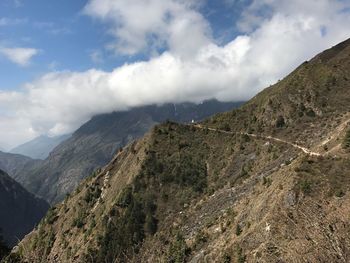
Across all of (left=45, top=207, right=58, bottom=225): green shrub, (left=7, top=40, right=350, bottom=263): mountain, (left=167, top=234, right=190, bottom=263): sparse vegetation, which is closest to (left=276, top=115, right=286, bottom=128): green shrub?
(left=7, top=40, right=350, bottom=263): mountain

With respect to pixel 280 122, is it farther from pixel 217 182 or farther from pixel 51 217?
pixel 51 217

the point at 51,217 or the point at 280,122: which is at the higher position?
the point at 280,122

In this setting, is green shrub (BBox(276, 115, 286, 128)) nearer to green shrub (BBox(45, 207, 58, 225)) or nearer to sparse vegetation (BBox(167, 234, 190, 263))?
sparse vegetation (BBox(167, 234, 190, 263))

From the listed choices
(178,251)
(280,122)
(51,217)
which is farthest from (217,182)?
(51,217)

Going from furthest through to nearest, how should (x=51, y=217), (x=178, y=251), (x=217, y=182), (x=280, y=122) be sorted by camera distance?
(x=51, y=217) < (x=280, y=122) < (x=217, y=182) < (x=178, y=251)

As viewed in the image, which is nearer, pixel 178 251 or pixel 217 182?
pixel 178 251

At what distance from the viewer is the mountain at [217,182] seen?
62.2 meters

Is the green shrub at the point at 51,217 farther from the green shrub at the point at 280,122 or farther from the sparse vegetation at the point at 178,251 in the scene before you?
the green shrub at the point at 280,122

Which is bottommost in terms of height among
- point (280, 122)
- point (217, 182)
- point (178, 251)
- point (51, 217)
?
point (178, 251)

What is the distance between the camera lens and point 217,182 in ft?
332

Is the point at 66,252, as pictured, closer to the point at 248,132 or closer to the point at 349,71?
the point at 248,132

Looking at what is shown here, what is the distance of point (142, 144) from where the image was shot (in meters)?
131

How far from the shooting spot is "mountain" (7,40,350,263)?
204ft

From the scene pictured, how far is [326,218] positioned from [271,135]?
90.5 m
